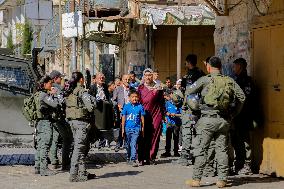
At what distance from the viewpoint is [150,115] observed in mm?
12500

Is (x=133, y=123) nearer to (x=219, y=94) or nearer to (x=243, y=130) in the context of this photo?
(x=243, y=130)

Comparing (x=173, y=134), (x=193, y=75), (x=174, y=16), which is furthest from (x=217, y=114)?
(x=174, y=16)

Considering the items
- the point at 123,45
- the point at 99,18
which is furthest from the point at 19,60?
the point at 123,45

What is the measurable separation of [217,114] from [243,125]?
1.26 meters

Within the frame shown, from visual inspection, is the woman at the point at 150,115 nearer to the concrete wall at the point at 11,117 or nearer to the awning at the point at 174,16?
the concrete wall at the point at 11,117

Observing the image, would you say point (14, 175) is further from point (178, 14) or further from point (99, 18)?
point (99, 18)

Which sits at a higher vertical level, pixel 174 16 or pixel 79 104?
pixel 174 16

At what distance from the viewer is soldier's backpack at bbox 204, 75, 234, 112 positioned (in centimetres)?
906

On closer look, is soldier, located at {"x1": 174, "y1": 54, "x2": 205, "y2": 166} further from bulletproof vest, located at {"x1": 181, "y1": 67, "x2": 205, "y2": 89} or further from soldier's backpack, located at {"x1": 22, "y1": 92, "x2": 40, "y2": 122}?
soldier's backpack, located at {"x1": 22, "y1": 92, "x2": 40, "y2": 122}

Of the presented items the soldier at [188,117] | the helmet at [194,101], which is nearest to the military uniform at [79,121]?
the helmet at [194,101]

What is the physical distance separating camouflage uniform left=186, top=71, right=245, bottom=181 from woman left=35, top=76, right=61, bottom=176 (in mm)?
2650

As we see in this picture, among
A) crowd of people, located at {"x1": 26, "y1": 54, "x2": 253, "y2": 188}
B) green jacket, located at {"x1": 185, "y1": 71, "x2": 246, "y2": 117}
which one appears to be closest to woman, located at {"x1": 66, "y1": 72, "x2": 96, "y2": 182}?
A: crowd of people, located at {"x1": 26, "y1": 54, "x2": 253, "y2": 188}

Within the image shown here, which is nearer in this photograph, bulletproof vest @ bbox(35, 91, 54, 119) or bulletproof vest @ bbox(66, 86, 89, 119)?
bulletproof vest @ bbox(66, 86, 89, 119)

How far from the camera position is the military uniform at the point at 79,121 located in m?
9.95
